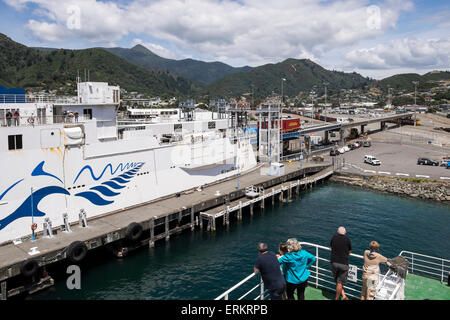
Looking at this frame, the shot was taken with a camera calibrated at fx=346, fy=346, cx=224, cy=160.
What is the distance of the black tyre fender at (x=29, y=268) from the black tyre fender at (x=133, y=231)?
587 centimetres

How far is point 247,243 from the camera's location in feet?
83.2

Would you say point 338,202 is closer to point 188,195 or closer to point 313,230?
point 313,230

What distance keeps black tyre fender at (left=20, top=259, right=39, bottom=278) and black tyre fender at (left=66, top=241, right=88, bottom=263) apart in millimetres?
1827

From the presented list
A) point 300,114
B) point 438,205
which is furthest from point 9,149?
point 300,114

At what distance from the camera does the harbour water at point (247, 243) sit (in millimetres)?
18812

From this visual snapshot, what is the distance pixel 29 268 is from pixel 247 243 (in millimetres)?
14045

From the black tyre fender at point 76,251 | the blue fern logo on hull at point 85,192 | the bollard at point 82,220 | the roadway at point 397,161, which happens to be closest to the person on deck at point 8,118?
the blue fern logo on hull at point 85,192

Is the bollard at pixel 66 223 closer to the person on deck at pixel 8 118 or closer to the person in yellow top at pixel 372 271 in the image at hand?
the person on deck at pixel 8 118

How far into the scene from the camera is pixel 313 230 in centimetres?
2775

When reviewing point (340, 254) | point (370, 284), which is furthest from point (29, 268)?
point (370, 284)

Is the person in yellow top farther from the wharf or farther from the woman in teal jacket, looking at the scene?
the wharf

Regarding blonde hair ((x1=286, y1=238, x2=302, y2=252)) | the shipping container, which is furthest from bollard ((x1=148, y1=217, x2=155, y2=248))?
the shipping container

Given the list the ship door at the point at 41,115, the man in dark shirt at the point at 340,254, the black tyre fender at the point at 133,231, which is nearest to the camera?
the man in dark shirt at the point at 340,254
